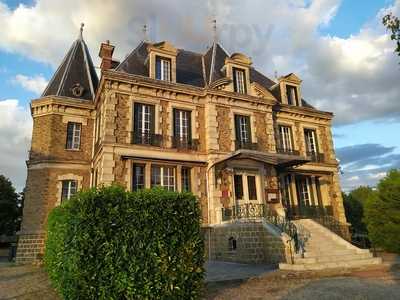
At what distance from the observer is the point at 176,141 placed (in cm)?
1422

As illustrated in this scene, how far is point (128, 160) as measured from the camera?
1303 cm

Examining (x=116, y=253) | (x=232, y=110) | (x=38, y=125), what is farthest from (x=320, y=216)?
(x=38, y=125)

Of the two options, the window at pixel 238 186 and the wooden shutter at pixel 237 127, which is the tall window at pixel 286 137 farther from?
the window at pixel 238 186

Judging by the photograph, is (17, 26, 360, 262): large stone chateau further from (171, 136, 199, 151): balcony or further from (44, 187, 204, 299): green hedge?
(44, 187, 204, 299): green hedge

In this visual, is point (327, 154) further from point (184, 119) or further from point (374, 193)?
point (184, 119)

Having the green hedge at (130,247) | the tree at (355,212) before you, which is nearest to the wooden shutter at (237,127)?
the green hedge at (130,247)

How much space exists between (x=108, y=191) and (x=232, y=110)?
11151mm

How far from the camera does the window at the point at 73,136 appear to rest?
15.8 meters

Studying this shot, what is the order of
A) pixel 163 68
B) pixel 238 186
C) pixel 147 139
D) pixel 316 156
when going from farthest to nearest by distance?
pixel 316 156 → pixel 163 68 → pixel 238 186 → pixel 147 139

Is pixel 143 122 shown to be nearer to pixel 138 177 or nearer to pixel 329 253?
pixel 138 177

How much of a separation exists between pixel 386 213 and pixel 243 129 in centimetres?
744

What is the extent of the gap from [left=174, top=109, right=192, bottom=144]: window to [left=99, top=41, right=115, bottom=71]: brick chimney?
5014mm

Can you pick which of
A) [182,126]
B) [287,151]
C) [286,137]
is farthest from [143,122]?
[286,137]

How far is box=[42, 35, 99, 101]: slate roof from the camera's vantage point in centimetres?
1666
